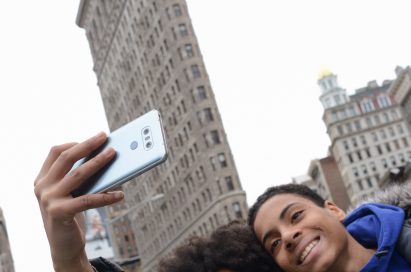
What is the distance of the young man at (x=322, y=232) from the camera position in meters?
3.43

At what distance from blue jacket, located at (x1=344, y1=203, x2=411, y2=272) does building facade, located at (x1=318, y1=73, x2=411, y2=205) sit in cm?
10575

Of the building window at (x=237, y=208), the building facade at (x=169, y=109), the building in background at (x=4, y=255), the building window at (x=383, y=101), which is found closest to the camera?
the building in background at (x=4, y=255)

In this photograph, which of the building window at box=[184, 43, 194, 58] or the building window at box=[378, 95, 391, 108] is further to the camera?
the building window at box=[378, 95, 391, 108]

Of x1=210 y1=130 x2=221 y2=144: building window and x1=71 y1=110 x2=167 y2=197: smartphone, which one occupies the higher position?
x1=210 y1=130 x2=221 y2=144: building window

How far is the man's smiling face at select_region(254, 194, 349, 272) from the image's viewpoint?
341cm

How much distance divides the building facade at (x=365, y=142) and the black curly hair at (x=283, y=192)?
10576cm

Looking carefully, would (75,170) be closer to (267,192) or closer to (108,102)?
(267,192)

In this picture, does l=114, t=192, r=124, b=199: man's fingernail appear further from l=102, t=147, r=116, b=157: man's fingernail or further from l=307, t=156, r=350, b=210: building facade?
l=307, t=156, r=350, b=210: building facade

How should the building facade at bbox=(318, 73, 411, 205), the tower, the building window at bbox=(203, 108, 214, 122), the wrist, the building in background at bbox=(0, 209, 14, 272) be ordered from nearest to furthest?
the wrist, the building in background at bbox=(0, 209, 14, 272), the building window at bbox=(203, 108, 214, 122), the building facade at bbox=(318, 73, 411, 205), the tower

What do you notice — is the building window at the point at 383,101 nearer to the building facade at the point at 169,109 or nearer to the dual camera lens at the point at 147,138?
the building facade at the point at 169,109

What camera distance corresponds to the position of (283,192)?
12.9 feet

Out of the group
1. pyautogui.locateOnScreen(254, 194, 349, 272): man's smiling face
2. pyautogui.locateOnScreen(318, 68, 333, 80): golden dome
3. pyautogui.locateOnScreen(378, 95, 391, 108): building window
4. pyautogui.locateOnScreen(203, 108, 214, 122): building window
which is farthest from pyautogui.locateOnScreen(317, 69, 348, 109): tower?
pyautogui.locateOnScreen(254, 194, 349, 272): man's smiling face

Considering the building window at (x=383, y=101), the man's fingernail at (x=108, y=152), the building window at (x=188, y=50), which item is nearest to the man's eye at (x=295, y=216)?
the man's fingernail at (x=108, y=152)

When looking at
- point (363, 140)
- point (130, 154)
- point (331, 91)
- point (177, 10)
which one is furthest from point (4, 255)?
point (331, 91)
